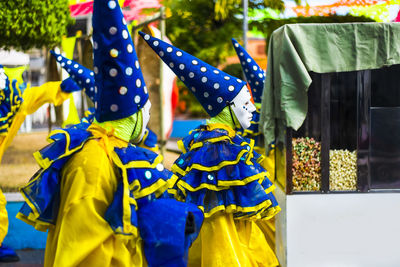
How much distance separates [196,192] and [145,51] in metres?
4.03

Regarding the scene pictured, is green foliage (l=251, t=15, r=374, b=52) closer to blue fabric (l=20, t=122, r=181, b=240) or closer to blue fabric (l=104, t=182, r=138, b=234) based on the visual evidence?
blue fabric (l=20, t=122, r=181, b=240)

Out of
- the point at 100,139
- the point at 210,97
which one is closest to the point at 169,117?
the point at 210,97

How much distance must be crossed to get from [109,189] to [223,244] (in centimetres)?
182

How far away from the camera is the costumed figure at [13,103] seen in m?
5.14

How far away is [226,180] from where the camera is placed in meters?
4.14

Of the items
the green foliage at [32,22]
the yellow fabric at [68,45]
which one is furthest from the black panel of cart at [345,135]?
the yellow fabric at [68,45]

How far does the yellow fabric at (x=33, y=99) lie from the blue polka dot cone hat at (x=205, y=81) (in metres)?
2.30

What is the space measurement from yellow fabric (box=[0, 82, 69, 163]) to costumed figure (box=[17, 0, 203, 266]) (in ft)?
9.80

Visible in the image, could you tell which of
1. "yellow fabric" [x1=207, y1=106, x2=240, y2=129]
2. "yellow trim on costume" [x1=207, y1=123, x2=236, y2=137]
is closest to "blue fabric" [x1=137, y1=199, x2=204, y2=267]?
"yellow trim on costume" [x1=207, y1=123, x2=236, y2=137]

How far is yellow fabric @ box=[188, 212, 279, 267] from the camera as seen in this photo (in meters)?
4.23

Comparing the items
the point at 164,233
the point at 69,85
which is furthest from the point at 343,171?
the point at 69,85

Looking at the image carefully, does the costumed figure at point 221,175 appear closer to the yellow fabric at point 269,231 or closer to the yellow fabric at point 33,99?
the yellow fabric at point 269,231

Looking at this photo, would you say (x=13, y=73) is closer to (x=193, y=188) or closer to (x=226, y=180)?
(x=193, y=188)

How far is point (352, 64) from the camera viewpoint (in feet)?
14.6
